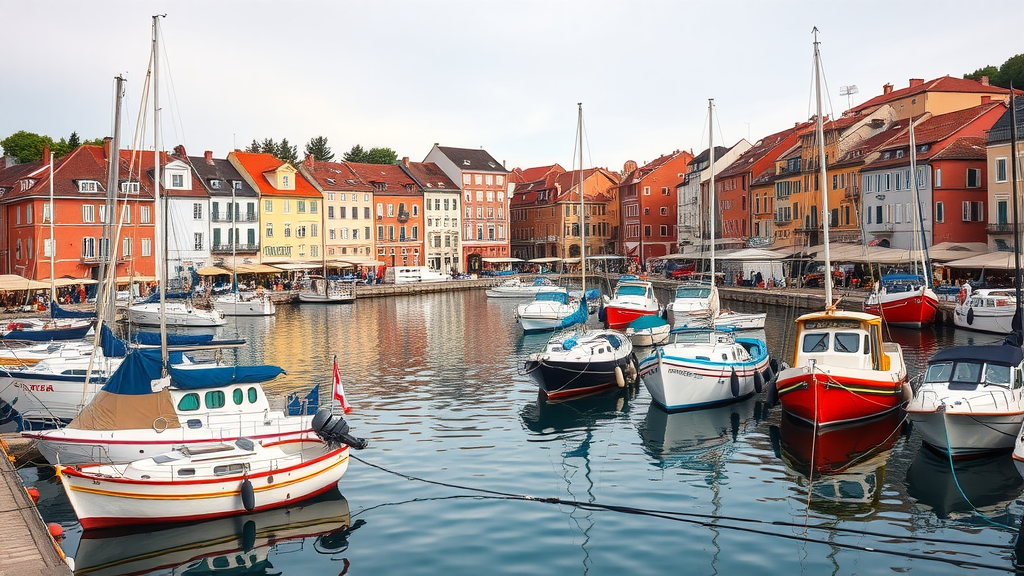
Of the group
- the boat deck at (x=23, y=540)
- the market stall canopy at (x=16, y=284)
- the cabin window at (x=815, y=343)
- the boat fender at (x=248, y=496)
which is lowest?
the boat fender at (x=248, y=496)

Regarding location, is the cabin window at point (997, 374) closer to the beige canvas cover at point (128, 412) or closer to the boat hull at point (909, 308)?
the beige canvas cover at point (128, 412)

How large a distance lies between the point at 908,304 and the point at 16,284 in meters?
58.0

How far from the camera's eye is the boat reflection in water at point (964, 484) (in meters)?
18.7

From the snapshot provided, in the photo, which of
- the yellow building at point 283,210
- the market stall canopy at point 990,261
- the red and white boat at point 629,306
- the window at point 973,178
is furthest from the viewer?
the yellow building at point 283,210

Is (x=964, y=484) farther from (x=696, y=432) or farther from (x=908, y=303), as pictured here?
(x=908, y=303)

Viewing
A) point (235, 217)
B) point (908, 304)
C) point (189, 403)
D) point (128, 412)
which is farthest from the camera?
point (235, 217)

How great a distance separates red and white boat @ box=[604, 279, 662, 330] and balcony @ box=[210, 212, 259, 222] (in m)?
48.2

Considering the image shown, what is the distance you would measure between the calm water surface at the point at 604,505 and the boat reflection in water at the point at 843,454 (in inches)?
3.1

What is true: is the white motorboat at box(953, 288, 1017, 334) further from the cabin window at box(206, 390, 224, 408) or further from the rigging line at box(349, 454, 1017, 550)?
the cabin window at box(206, 390, 224, 408)

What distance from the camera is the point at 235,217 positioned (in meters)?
86.6

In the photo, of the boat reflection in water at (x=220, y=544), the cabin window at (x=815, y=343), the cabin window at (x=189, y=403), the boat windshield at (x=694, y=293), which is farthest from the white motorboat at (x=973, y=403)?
the boat windshield at (x=694, y=293)

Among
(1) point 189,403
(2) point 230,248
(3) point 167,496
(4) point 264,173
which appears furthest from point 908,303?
(4) point 264,173

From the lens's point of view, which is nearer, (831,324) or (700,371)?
(831,324)

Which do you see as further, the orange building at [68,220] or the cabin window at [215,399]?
the orange building at [68,220]
